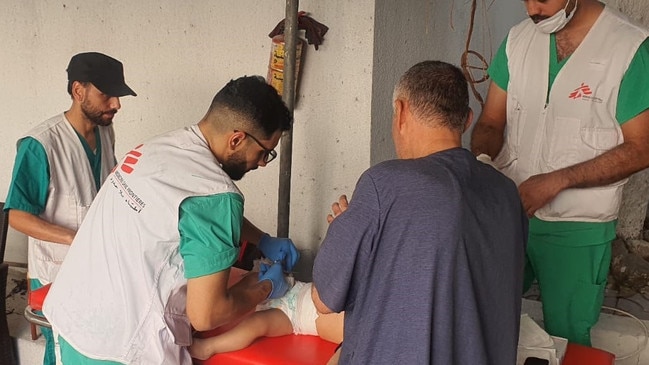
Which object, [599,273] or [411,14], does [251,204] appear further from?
[599,273]

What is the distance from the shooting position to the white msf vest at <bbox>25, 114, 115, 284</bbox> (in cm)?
256

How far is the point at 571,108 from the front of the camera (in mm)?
2152

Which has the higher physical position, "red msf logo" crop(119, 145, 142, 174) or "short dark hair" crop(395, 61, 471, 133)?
"short dark hair" crop(395, 61, 471, 133)

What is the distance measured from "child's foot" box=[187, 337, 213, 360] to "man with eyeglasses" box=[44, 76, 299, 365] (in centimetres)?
8

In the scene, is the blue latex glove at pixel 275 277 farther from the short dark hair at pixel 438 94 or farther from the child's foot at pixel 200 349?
the short dark hair at pixel 438 94

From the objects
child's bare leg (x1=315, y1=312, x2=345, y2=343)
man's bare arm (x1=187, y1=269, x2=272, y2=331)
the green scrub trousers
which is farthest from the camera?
the green scrub trousers

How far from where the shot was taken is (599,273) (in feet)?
7.18

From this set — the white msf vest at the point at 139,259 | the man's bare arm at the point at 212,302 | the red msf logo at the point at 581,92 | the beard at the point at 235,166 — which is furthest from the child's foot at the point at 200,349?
the red msf logo at the point at 581,92

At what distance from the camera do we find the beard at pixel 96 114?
2.64 metres

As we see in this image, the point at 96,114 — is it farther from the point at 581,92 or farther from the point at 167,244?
the point at 581,92

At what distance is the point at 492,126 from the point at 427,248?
4.18 ft

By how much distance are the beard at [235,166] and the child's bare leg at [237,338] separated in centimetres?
47

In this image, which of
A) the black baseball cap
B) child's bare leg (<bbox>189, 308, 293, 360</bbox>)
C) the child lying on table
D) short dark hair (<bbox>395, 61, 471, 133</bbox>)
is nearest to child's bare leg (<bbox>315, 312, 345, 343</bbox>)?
the child lying on table

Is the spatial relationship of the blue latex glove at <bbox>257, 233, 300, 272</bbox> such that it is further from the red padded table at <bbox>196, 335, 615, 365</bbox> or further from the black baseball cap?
the black baseball cap
